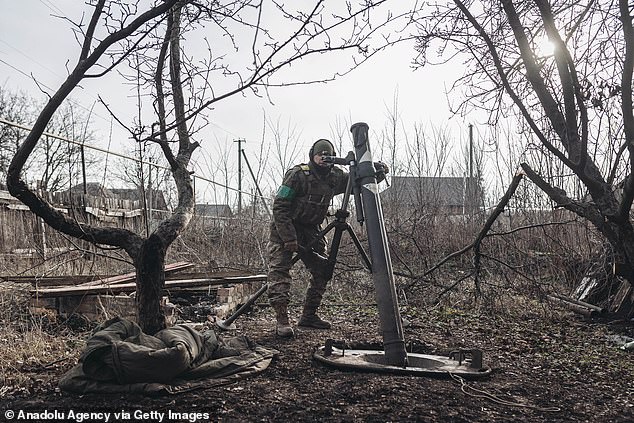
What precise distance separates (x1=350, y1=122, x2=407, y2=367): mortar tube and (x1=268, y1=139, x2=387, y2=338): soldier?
88 centimetres

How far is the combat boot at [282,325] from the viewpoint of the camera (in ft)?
16.6

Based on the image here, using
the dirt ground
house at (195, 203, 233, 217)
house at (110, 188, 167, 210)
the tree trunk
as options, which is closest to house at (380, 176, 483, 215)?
house at (195, 203, 233, 217)

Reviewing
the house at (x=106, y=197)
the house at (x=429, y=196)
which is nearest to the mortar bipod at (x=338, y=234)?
the house at (x=106, y=197)

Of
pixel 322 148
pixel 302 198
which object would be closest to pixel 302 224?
pixel 302 198

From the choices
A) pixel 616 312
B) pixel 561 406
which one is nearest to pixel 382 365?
pixel 561 406

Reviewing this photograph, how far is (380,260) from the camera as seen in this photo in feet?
13.5

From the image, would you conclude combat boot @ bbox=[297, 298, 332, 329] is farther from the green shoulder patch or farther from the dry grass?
the dry grass

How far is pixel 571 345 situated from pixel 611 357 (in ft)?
1.63

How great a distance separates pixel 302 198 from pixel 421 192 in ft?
21.1

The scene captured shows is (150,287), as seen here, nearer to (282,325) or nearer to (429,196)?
(282,325)

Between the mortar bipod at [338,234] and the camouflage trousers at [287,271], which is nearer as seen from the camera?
the mortar bipod at [338,234]

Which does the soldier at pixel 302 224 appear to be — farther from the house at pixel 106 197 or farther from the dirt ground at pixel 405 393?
the house at pixel 106 197

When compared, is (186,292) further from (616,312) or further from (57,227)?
(616,312)

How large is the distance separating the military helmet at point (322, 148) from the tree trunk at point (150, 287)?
191cm
